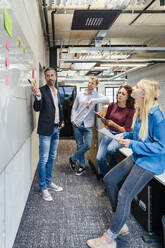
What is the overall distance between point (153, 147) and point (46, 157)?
1190 millimetres

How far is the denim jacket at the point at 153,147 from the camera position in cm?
125

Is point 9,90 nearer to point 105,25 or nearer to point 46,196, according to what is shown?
point 46,196

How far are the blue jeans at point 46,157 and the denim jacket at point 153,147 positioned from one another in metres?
1.03

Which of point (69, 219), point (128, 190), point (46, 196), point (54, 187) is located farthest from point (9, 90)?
point (54, 187)

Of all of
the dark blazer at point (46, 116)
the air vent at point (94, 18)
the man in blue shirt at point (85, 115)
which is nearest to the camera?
the dark blazer at point (46, 116)

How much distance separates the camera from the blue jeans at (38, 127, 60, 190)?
209cm

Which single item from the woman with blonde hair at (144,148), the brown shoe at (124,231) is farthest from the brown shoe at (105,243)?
the brown shoe at (124,231)

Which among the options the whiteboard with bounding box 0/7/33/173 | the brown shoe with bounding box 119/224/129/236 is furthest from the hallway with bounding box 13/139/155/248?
the whiteboard with bounding box 0/7/33/173

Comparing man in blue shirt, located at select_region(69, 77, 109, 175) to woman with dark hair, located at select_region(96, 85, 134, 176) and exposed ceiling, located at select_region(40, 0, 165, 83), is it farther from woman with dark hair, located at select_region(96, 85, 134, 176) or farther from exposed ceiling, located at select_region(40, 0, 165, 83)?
exposed ceiling, located at select_region(40, 0, 165, 83)

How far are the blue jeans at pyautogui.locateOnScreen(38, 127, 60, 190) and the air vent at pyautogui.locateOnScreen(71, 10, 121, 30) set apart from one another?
1769 millimetres

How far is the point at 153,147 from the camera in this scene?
1.25 meters

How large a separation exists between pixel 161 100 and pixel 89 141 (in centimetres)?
411

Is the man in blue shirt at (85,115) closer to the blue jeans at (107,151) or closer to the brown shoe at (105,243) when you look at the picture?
the blue jeans at (107,151)

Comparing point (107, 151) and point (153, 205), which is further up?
point (107, 151)
